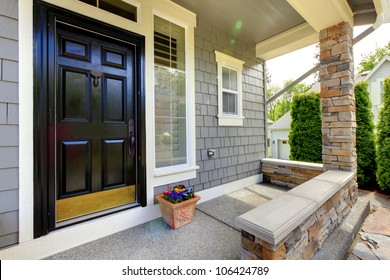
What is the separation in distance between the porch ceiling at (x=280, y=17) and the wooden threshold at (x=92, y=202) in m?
2.65

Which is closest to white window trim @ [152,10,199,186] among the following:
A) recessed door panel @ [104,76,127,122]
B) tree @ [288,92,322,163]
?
recessed door panel @ [104,76,127,122]

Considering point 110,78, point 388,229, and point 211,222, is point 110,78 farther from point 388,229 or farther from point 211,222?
point 388,229

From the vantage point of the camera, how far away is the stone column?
2.43 metres

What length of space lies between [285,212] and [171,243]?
1126 mm

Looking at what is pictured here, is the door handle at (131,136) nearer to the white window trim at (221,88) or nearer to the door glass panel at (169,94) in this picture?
the door glass panel at (169,94)

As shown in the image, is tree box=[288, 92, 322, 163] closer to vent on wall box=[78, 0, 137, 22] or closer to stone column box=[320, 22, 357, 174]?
stone column box=[320, 22, 357, 174]

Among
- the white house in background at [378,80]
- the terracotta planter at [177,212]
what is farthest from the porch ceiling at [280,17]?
the white house in background at [378,80]

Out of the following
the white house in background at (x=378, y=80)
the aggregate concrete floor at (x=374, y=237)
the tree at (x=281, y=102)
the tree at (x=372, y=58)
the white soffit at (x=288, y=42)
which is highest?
the tree at (x=372, y=58)

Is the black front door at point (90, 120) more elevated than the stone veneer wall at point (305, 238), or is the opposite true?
the black front door at point (90, 120)

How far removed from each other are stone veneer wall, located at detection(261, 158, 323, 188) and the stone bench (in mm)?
1246

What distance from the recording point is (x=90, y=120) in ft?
6.25

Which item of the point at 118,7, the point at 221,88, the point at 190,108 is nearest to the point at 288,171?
the point at 221,88

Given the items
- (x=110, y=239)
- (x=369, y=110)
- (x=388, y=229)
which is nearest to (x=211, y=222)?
(x=110, y=239)

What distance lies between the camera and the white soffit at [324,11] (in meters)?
2.09
